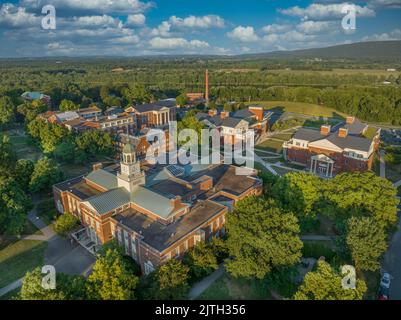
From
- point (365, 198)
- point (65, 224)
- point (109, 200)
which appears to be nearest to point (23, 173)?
point (65, 224)

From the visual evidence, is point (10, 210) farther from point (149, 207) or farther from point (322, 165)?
point (322, 165)

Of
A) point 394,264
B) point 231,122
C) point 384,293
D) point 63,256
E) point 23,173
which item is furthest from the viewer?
point 231,122

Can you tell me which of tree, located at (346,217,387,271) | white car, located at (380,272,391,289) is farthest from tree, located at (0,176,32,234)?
white car, located at (380,272,391,289)

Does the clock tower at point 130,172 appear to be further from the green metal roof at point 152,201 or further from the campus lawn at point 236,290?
the campus lawn at point 236,290

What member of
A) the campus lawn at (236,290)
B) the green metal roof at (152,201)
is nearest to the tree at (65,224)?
the green metal roof at (152,201)

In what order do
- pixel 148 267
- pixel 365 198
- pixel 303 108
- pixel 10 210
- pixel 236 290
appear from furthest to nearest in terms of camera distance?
pixel 303 108 → pixel 365 198 → pixel 10 210 → pixel 148 267 → pixel 236 290

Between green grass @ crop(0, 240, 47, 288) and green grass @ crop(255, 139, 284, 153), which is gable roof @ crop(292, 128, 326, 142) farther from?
green grass @ crop(0, 240, 47, 288)

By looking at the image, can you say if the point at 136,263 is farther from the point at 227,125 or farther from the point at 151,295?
the point at 227,125
